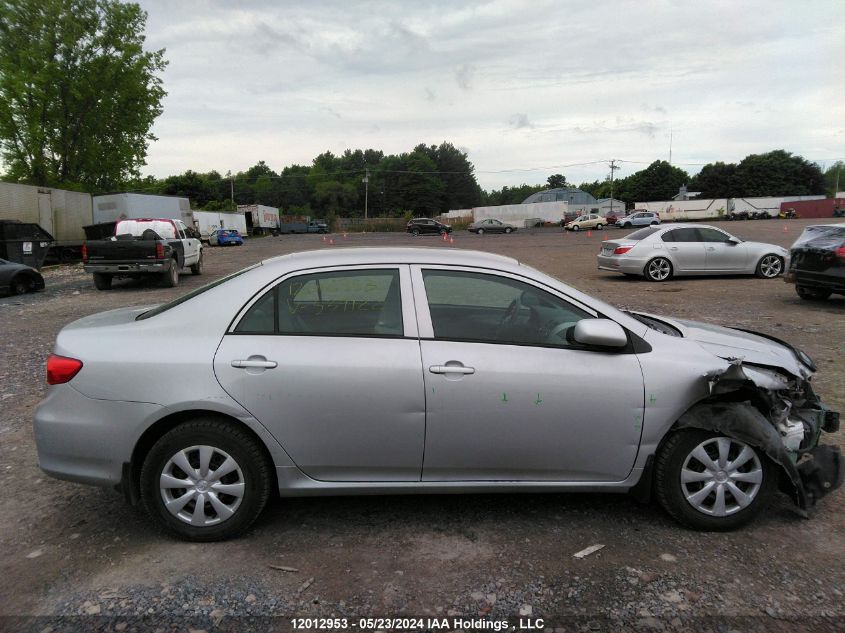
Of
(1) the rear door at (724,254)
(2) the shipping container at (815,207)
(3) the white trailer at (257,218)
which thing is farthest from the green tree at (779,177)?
(1) the rear door at (724,254)

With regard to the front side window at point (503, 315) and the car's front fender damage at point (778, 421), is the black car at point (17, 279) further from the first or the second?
the car's front fender damage at point (778, 421)

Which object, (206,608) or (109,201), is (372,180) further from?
(206,608)

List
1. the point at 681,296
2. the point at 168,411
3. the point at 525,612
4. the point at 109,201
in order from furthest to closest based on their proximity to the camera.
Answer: the point at 109,201, the point at 681,296, the point at 168,411, the point at 525,612

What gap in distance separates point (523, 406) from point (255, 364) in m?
1.43

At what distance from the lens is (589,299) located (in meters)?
3.46

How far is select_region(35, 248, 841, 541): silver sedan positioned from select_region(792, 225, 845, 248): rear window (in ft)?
28.6

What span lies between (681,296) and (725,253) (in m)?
3.40

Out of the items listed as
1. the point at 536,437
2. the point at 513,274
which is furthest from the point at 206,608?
the point at 513,274

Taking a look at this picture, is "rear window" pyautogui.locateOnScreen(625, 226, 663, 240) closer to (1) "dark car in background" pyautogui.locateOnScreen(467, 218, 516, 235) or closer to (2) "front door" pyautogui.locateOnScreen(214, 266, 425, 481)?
(2) "front door" pyautogui.locateOnScreen(214, 266, 425, 481)

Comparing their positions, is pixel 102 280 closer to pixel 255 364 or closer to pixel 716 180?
pixel 255 364

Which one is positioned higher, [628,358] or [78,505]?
[628,358]

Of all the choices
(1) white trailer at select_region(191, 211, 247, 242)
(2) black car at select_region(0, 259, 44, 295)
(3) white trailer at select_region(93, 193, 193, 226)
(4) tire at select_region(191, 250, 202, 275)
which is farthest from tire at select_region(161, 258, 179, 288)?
(1) white trailer at select_region(191, 211, 247, 242)

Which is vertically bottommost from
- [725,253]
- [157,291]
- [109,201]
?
[157,291]

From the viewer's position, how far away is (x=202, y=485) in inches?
125
